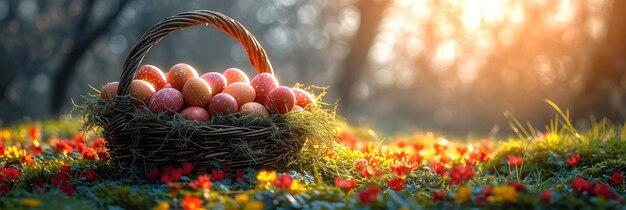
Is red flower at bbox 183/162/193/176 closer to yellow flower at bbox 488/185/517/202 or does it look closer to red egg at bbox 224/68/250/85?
red egg at bbox 224/68/250/85

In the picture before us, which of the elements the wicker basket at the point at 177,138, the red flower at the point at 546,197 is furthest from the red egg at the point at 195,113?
the red flower at the point at 546,197

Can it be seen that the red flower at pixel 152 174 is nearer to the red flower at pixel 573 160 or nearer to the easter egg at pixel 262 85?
the easter egg at pixel 262 85

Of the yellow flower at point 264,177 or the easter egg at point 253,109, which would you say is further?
the easter egg at point 253,109

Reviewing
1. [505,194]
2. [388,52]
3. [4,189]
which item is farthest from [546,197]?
[388,52]

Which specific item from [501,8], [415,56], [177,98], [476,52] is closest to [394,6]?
[501,8]

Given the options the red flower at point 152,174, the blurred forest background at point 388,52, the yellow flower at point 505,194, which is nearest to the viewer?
the yellow flower at point 505,194

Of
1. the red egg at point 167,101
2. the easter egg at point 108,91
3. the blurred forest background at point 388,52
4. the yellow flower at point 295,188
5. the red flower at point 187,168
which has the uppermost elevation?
the blurred forest background at point 388,52

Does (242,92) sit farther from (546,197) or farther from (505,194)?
(546,197)

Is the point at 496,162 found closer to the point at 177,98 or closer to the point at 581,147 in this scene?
the point at 581,147
